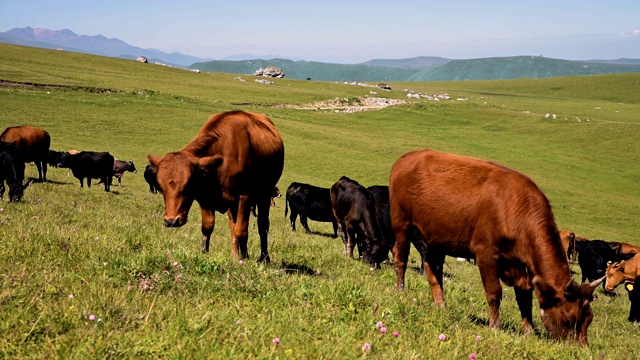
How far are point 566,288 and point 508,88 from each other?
→ 19193cm

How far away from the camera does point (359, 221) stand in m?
15.8

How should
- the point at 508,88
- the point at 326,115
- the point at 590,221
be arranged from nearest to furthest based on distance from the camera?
1. the point at 590,221
2. the point at 326,115
3. the point at 508,88

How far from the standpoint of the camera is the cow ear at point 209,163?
307 inches

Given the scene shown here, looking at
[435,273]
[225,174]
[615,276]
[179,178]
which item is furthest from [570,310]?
[615,276]

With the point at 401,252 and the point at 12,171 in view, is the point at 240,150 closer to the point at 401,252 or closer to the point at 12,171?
the point at 401,252

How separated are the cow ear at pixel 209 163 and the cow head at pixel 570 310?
191 inches

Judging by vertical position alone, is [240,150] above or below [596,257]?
above

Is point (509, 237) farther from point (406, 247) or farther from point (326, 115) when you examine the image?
point (326, 115)

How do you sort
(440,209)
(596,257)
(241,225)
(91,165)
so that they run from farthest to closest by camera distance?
(91,165) < (596,257) < (440,209) < (241,225)

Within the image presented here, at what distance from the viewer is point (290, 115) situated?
67938 mm

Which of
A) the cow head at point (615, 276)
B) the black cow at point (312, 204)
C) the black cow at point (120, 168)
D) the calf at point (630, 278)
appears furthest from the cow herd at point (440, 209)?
the black cow at point (120, 168)

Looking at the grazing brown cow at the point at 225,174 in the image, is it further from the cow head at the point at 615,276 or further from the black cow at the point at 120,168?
the black cow at the point at 120,168

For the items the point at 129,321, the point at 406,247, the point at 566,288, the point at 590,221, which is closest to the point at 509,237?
the point at 566,288

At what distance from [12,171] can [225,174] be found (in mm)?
9025
